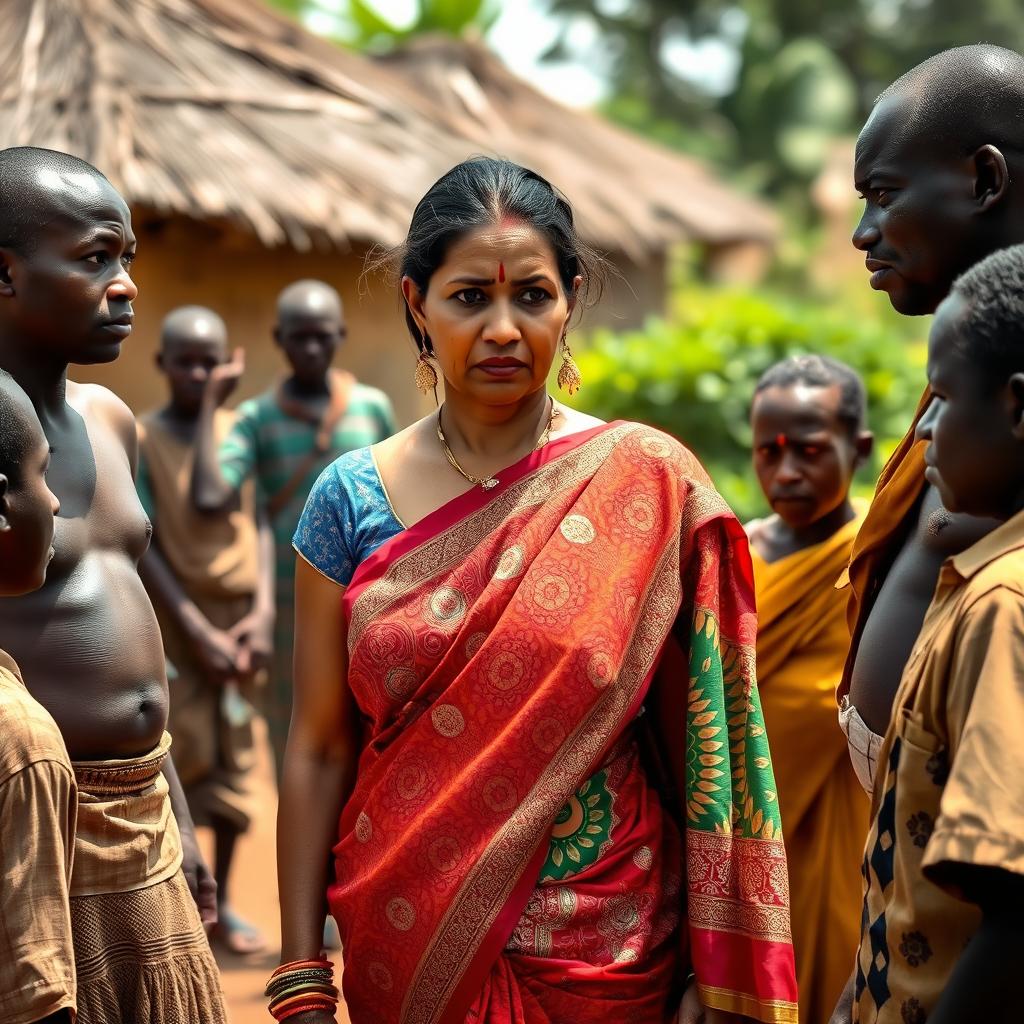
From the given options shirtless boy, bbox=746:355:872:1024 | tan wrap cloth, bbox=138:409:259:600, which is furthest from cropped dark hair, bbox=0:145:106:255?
tan wrap cloth, bbox=138:409:259:600

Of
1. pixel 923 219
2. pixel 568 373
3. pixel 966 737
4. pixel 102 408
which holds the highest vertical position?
pixel 923 219

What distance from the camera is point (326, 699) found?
118 inches

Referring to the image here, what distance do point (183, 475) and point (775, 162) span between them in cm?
2706

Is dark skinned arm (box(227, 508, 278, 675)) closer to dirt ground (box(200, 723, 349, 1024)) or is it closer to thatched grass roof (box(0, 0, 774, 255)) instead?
dirt ground (box(200, 723, 349, 1024))

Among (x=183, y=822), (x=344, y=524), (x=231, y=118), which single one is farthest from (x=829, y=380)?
(x=231, y=118)

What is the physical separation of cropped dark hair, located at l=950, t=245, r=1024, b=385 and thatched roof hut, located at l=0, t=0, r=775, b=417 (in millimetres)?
6836

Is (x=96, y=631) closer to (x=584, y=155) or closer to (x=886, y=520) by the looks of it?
(x=886, y=520)

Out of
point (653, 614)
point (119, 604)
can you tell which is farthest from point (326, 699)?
point (653, 614)

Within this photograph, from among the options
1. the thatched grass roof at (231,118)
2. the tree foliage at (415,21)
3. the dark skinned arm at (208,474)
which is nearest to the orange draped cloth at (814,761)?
the dark skinned arm at (208,474)

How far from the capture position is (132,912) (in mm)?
2961

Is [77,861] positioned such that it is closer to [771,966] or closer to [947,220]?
[771,966]

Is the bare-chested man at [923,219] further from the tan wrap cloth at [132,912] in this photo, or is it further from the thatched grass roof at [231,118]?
the thatched grass roof at [231,118]

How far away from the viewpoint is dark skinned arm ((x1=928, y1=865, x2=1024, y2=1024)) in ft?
6.26

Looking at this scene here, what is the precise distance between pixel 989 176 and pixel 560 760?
1.27 metres
